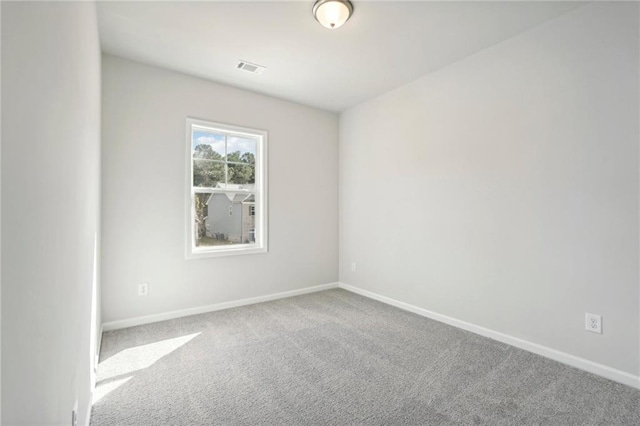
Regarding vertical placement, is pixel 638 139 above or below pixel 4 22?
above

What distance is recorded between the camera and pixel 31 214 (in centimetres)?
76

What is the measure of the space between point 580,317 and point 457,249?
43.7 inches

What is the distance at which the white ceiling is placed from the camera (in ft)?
8.02

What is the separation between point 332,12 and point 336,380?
2.69 meters

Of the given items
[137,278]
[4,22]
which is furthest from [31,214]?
[137,278]

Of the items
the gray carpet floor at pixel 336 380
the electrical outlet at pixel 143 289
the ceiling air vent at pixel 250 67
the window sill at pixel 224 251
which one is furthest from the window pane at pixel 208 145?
the gray carpet floor at pixel 336 380

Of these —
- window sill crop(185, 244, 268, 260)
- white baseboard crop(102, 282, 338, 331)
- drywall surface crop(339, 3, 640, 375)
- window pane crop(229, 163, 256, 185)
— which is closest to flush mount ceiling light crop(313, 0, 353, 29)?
drywall surface crop(339, 3, 640, 375)

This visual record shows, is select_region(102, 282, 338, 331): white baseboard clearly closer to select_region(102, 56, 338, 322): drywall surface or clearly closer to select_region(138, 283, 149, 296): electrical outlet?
select_region(102, 56, 338, 322): drywall surface

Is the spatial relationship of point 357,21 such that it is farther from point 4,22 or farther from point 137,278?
point 137,278

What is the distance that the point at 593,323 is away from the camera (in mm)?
2357

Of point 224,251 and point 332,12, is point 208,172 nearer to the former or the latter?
point 224,251

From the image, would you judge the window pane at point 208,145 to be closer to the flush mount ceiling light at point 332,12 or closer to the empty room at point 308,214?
the empty room at point 308,214

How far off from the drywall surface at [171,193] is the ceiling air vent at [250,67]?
0.54 m

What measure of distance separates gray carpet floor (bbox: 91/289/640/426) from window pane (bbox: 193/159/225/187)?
160 cm
